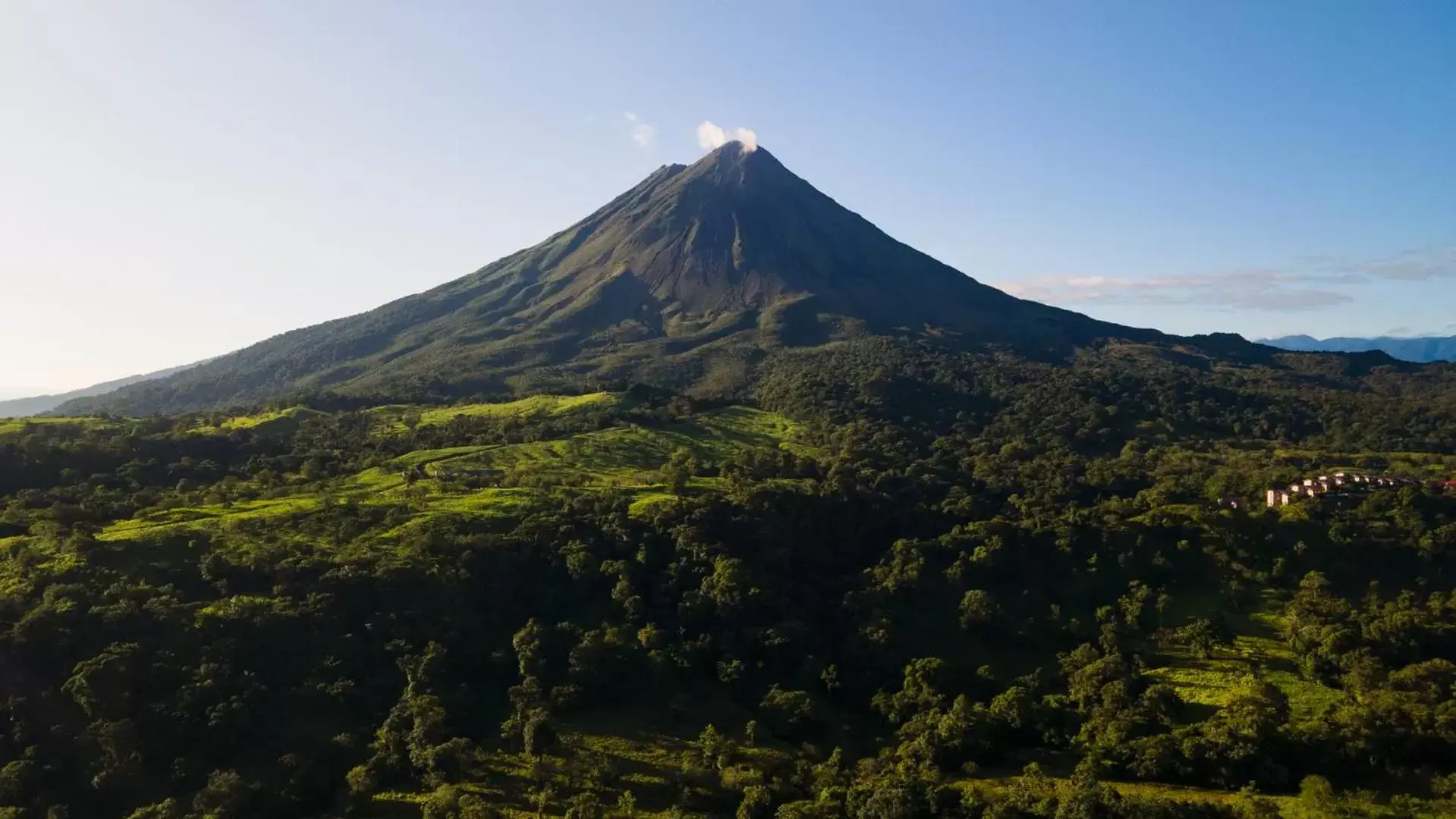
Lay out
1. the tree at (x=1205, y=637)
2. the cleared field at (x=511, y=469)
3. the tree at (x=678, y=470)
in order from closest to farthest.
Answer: the tree at (x=1205, y=637)
the cleared field at (x=511, y=469)
the tree at (x=678, y=470)

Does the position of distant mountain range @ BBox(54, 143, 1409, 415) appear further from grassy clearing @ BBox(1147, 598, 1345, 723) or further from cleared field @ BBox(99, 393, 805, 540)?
grassy clearing @ BBox(1147, 598, 1345, 723)

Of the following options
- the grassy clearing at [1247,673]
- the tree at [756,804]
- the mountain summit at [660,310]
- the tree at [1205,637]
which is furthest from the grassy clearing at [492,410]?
the tree at [756,804]

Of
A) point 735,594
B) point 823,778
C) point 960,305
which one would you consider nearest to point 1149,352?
point 960,305

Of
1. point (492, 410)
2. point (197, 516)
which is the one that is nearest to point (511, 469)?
point (197, 516)

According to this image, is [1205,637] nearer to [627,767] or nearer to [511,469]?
[627,767]

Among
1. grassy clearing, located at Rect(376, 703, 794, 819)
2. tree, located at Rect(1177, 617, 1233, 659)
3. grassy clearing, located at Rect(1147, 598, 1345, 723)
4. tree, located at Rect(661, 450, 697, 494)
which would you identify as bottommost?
grassy clearing, located at Rect(376, 703, 794, 819)

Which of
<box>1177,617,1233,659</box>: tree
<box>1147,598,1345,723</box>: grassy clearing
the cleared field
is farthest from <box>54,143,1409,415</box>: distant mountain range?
<box>1147,598,1345,723</box>: grassy clearing

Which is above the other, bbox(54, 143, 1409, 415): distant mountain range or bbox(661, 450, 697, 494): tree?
bbox(54, 143, 1409, 415): distant mountain range

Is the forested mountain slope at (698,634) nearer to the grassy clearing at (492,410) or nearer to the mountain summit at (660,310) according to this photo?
the grassy clearing at (492,410)
